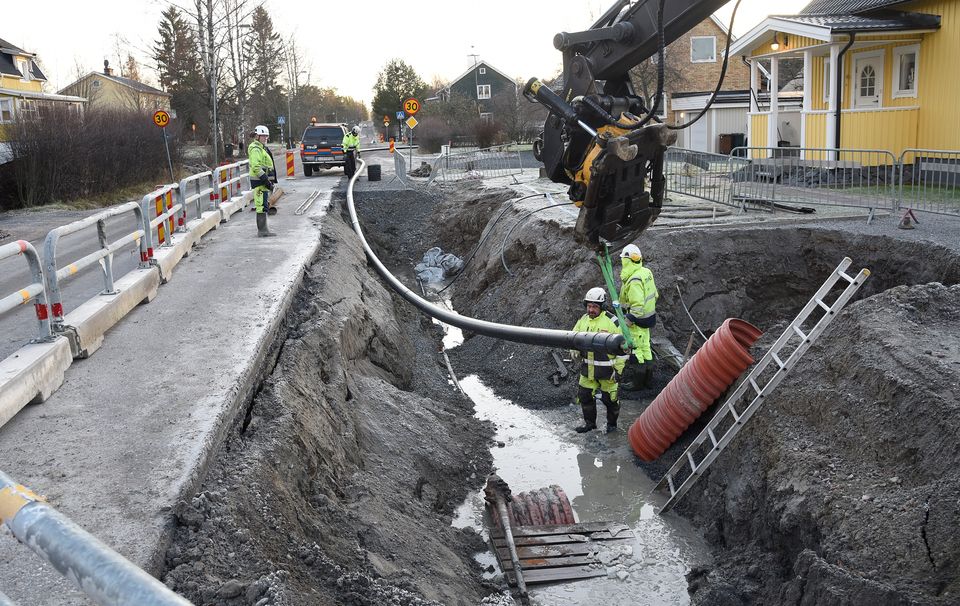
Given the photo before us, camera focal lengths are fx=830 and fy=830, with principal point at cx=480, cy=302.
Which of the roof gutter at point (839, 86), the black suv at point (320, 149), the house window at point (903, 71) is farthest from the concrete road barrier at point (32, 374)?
the black suv at point (320, 149)

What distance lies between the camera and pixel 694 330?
12.5 m

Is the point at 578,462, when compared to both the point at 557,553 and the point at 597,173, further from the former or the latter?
the point at 597,173

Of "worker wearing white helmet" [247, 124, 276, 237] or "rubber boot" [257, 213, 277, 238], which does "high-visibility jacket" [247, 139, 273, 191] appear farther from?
"rubber boot" [257, 213, 277, 238]

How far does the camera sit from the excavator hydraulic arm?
22.2 ft

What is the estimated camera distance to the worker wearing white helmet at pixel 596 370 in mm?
10109

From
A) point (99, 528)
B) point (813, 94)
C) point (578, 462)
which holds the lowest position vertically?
point (578, 462)

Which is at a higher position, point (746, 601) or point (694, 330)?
point (694, 330)

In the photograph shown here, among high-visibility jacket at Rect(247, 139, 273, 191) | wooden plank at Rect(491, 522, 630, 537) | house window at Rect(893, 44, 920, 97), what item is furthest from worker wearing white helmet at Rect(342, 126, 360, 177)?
wooden plank at Rect(491, 522, 630, 537)

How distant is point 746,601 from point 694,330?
6.24m

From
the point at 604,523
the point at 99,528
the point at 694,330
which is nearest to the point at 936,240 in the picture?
the point at 694,330

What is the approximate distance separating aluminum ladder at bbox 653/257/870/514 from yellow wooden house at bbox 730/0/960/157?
12938 millimetres

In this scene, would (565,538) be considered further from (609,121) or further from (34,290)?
(34,290)

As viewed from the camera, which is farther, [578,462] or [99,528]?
[578,462]

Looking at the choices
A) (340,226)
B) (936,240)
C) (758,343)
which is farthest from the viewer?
(340,226)
